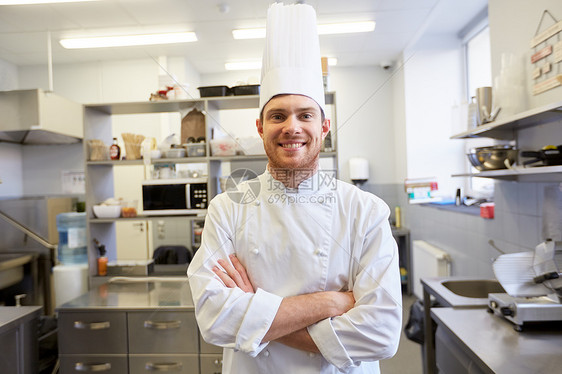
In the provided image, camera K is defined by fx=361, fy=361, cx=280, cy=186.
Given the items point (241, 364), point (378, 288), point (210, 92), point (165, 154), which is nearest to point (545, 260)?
point (378, 288)

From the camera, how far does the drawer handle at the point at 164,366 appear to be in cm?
177

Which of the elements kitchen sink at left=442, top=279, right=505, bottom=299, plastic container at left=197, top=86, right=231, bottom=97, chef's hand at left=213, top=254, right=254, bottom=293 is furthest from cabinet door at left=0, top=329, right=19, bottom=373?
kitchen sink at left=442, top=279, right=505, bottom=299

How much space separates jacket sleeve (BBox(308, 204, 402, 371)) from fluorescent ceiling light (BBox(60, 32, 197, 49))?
3.18 m

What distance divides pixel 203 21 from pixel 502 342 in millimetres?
3110

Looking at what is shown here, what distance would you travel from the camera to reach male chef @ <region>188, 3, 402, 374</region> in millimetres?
774

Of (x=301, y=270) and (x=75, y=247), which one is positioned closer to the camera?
(x=301, y=270)

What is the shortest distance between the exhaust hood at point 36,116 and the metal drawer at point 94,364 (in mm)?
1491

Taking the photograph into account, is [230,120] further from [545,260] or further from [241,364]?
[545,260]

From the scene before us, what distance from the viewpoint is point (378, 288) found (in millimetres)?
791

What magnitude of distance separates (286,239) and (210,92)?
4.84ft

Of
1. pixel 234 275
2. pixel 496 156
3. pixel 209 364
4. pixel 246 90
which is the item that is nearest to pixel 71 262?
pixel 209 364

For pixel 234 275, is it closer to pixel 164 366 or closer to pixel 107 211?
pixel 164 366

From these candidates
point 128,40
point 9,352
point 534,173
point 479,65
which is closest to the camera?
point 534,173

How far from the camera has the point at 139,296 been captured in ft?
6.47
